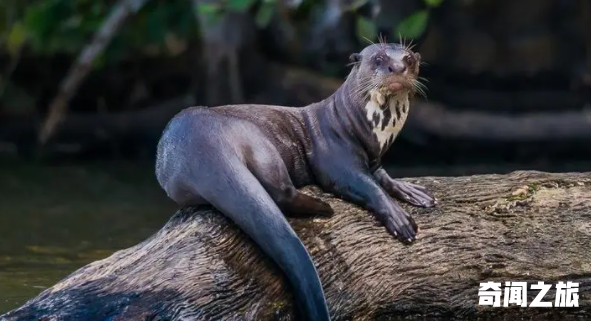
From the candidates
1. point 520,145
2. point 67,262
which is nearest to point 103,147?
point 520,145

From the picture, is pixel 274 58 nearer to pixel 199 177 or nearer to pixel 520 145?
pixel 520 145

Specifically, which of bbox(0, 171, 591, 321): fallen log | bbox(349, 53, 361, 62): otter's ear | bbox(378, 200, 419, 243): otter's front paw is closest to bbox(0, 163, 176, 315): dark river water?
bbox(0, 171, 591, 321): fallen log

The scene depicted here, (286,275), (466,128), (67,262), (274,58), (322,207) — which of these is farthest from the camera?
(274,58)

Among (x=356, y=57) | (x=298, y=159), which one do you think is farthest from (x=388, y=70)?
(x=298, y=159)

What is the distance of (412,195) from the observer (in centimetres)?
385

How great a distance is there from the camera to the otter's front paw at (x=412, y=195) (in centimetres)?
383

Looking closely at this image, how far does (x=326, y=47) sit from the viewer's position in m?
9.26

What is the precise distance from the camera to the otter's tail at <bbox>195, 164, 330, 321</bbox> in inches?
130

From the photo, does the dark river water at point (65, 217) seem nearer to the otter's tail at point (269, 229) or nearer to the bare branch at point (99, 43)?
the bare branch at point (99, 43)

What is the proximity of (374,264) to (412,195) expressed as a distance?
31cm

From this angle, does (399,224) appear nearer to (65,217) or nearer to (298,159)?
(298,159)

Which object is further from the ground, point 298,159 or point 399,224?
point 298,159

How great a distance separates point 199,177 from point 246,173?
0.15 meters

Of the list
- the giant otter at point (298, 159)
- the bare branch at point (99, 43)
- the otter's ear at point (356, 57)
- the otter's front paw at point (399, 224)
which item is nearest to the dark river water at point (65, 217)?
the bare branch at point (99, 43)
